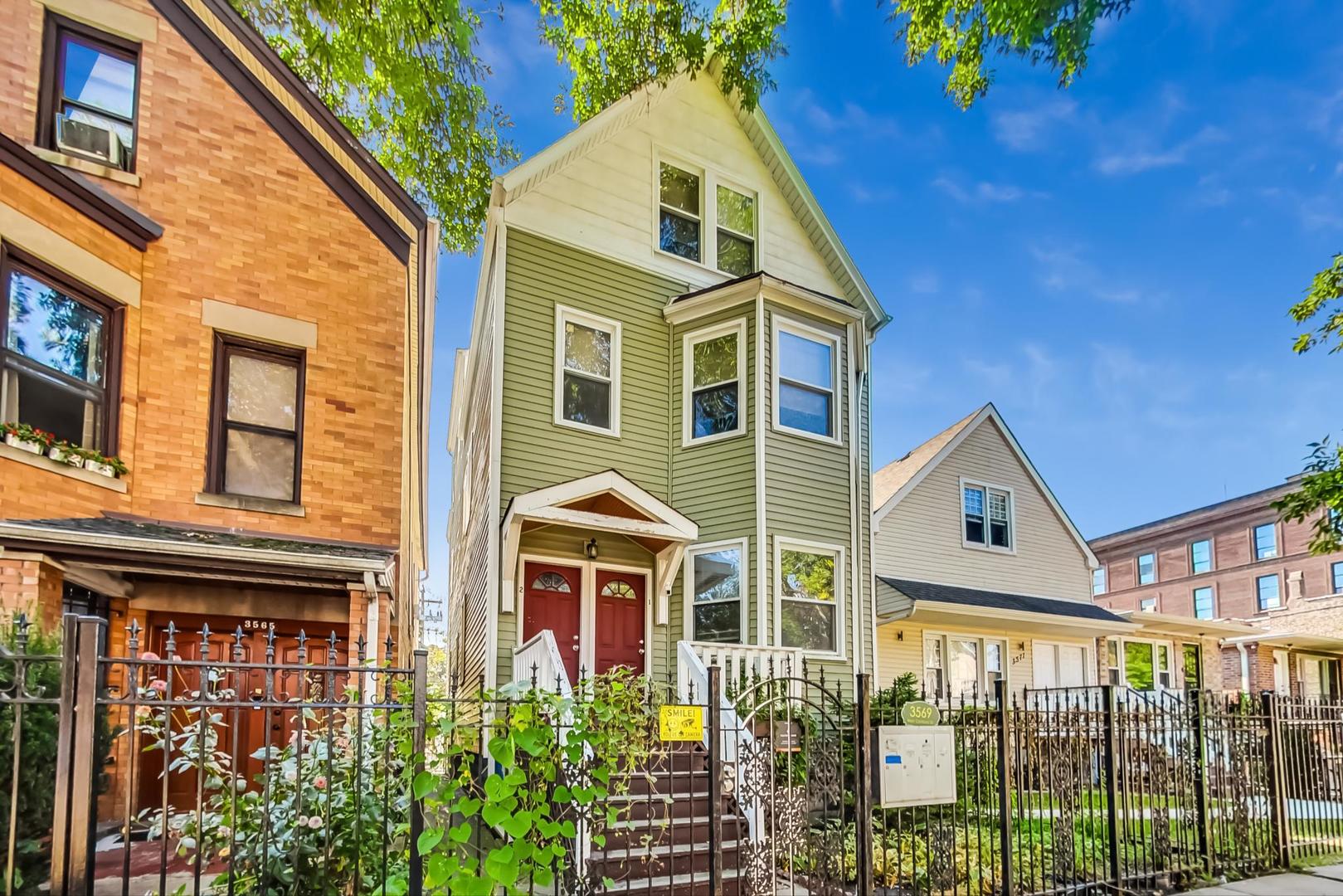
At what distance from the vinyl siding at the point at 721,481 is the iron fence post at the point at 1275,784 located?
581cm

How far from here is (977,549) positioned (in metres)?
18.2

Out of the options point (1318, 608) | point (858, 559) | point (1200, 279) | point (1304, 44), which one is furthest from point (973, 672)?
point (1318, 608)

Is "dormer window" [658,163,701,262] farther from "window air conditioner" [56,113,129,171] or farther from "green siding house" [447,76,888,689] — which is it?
"window air conditioner" [56,113,129,171]

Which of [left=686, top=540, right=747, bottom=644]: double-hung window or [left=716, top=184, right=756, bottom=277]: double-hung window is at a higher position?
[left=716, top=184, right=756, bottom=277]: double-hung window

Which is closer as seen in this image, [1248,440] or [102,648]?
[102,648]

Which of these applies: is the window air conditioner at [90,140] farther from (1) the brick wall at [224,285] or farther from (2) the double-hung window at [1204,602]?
(2) the double-hung window at [1204,602]

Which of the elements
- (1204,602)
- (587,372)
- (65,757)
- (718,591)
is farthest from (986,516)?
(1204,602)

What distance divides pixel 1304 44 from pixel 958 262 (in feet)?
28.1

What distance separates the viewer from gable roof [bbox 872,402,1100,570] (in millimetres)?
17256

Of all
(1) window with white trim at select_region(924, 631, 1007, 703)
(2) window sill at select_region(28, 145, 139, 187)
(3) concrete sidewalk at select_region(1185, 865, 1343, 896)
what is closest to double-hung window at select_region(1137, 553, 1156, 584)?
(1) window with white trim at select_region(924, 631, 1007, 703)

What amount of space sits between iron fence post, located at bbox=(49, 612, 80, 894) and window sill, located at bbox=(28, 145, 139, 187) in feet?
21.8

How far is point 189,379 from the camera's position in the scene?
8.91m

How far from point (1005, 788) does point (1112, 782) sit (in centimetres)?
145

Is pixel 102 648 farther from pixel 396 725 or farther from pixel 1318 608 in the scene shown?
pixel 1318 608
